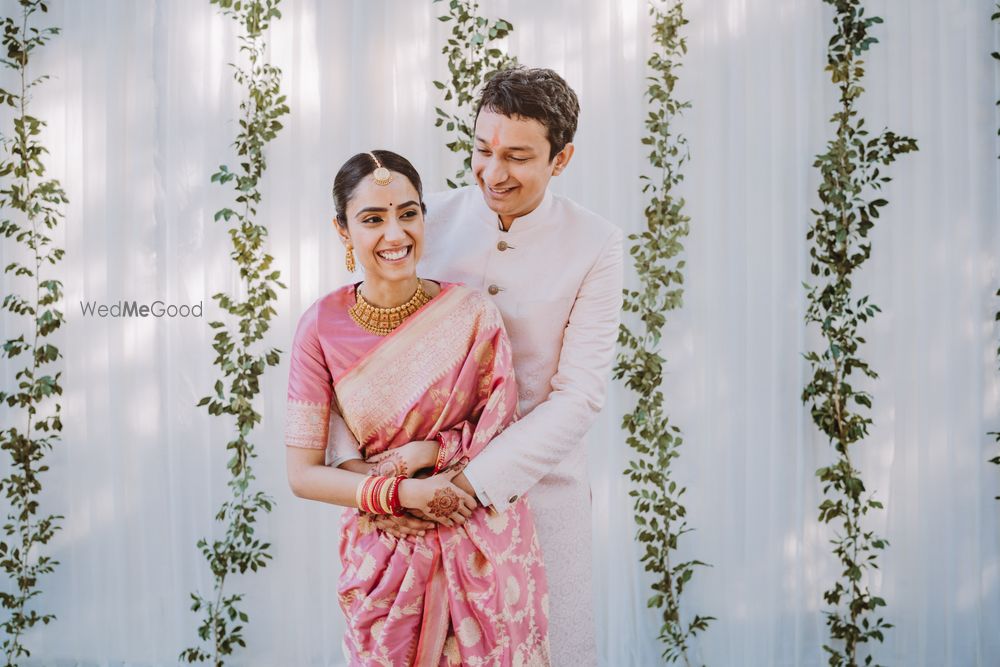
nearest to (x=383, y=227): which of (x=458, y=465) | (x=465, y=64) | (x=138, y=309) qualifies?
(x=458, y=465)

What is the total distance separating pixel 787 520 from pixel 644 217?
1197 millimetres

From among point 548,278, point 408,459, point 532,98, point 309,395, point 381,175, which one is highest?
point 532,98

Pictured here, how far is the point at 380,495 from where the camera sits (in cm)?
148

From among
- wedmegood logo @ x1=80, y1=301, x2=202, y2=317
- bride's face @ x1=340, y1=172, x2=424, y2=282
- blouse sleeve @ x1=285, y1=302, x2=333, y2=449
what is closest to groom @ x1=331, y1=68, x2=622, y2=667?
bride's face @ x1=340, y1=172, x2=424, y2=282

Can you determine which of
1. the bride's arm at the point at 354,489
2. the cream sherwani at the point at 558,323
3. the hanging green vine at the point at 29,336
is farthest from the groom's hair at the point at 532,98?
the hanging green vine at the point at 29,336

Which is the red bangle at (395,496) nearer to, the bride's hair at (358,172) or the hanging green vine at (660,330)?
the bride's hair at (358,172)

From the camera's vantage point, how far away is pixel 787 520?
3.11m

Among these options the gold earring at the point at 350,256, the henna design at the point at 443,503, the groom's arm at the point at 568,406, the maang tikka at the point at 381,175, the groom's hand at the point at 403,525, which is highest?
the maang tikka at the point at 381,175

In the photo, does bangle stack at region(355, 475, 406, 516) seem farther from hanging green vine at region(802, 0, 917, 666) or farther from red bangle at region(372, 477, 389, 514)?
hanging green vine at region(802, 0, 917, 666)

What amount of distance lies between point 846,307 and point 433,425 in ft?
6.73

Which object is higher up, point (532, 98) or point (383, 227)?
point (532, 98)

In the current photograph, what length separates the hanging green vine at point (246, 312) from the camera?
3148 millimetres

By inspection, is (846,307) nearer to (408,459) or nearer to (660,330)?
(660,330)

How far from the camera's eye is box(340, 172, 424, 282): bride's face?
5.05ft
